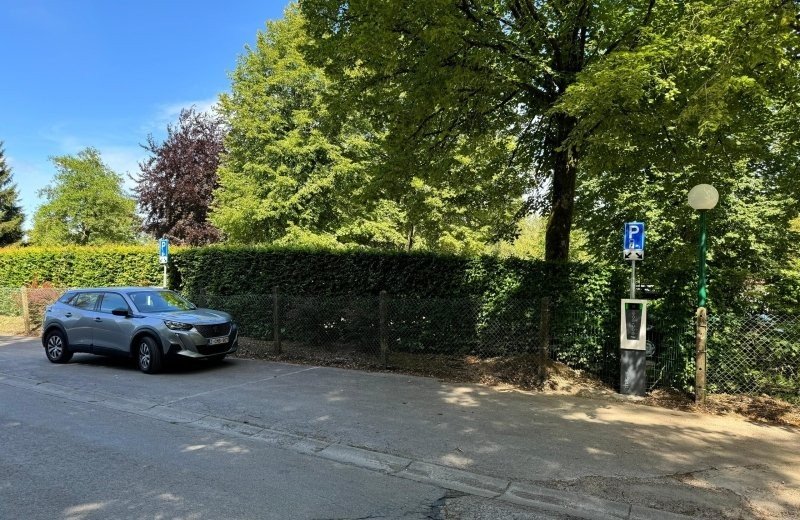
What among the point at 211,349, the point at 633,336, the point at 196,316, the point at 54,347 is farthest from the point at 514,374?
the point at 54,347

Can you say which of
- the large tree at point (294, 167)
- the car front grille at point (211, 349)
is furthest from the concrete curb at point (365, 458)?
the large tree at point (294, 167)

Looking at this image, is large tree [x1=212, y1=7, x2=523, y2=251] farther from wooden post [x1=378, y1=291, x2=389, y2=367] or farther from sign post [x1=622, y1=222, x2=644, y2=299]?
sign post [x1=622, y1=222, x2=644, y2=299]

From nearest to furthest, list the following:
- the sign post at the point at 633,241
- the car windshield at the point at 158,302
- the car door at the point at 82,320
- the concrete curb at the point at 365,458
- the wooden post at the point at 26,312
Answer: the concrete curb at the point at 365,458 < the sign post at the point at 633,241 < the car windshield at the point at 158,302 < the car door at the point at 82,320 < the wooden post at the point at 26,312

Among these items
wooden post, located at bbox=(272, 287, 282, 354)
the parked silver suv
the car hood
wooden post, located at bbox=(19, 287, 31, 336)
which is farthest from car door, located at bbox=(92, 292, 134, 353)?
wooden post, located at bbox=(19, 287, 31, 336)

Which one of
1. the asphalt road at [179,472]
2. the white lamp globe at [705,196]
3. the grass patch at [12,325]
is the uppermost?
the white lamp globe at [705,196]

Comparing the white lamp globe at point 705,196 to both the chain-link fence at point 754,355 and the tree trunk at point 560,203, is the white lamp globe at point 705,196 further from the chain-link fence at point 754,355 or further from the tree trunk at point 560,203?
the tree trunk at point 560,203

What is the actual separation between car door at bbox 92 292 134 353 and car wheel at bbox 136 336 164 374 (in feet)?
1.05

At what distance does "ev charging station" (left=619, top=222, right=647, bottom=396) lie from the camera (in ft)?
25.9

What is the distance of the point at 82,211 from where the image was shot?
4197 cm

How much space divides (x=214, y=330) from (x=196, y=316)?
0.48 metres

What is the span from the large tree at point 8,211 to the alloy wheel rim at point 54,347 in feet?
127

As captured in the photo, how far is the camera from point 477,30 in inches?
325

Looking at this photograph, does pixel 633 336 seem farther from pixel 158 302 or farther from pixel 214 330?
pixel 158 302

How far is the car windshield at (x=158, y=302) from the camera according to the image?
403 inches
